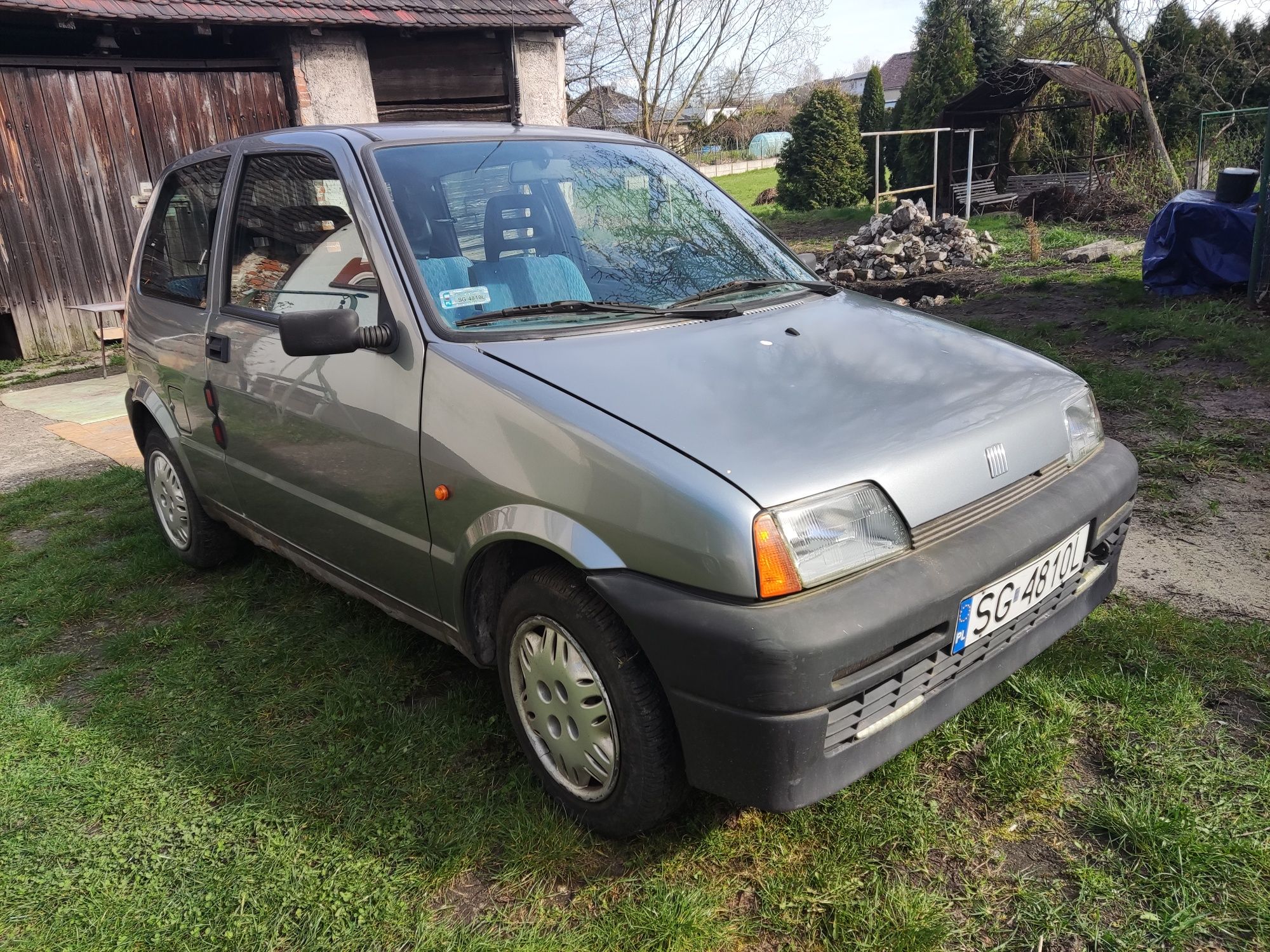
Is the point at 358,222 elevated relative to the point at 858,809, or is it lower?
elevated

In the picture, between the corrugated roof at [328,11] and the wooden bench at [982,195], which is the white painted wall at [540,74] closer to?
the corrugated roof at [328,11]

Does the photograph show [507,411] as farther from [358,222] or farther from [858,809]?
[858,809]

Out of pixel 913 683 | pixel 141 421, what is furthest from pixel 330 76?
pixel 913 683

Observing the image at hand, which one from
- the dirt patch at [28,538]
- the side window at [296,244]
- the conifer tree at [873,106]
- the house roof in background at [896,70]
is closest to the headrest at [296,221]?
the side window at [296,244]

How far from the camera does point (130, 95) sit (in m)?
9.49

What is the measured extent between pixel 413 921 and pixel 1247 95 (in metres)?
24.7

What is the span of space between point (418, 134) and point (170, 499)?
2.31 meters

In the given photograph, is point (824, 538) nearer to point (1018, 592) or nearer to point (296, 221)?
point (1018, 592)

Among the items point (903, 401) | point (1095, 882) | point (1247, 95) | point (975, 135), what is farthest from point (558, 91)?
point (1247, 95)

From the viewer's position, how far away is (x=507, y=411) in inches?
90.4

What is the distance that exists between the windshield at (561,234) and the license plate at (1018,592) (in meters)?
1.19

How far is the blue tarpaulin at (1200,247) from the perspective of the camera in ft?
27.4

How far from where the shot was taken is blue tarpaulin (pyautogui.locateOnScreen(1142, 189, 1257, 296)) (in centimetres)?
836

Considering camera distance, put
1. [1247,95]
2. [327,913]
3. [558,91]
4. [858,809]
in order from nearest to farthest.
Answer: [327,913] → [858,809] → [558,91] → [1247,95]
